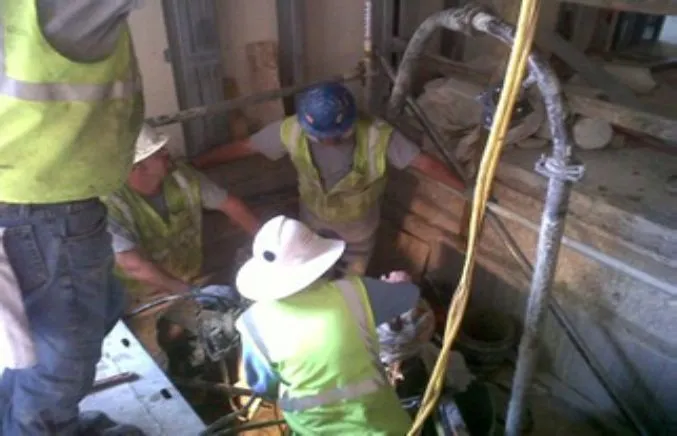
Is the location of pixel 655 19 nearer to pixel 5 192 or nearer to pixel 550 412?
pixel 550 412

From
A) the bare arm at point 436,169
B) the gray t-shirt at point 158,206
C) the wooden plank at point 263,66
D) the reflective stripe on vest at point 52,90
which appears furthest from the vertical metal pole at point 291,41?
the reflective stripe on vest at point 52,90

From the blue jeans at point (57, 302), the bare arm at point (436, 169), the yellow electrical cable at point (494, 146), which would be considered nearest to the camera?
the yellow electrical cable at point (494, 146)

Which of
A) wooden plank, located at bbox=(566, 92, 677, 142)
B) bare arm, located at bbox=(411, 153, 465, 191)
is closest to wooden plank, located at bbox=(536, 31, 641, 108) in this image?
wooden plank, located at bbox=(566, 92, 677, 142)

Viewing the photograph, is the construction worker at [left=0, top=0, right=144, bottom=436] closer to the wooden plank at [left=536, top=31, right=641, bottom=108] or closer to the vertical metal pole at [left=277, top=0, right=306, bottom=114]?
the vertical metal pole at [left=277, top=0, right=306, bottom=114]

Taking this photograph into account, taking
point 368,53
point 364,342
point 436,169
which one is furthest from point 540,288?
point 368,53

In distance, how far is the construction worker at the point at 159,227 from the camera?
2711mm

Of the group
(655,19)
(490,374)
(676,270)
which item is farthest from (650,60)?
(490,374)

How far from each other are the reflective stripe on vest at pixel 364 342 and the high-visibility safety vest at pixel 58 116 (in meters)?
0.63

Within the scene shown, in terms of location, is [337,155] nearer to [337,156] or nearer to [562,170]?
[337,156]

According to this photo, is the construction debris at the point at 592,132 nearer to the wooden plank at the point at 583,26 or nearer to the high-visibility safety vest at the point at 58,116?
the wooden plank at the point at 583,26

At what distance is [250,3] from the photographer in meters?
3.18

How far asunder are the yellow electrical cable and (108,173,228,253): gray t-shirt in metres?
1.72

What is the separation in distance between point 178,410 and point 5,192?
1.01 m

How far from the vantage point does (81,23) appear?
4.73 feet
